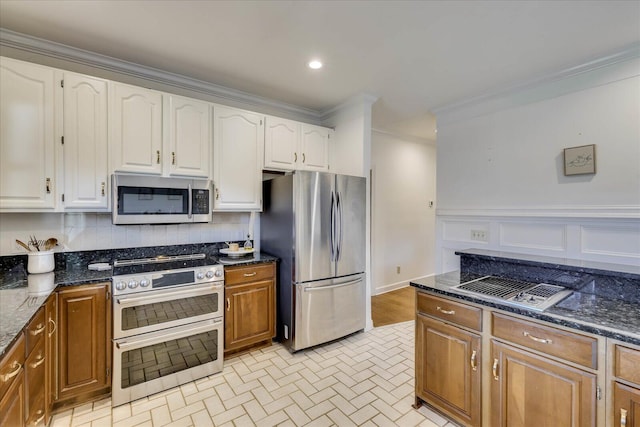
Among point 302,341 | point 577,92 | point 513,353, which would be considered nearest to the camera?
point 513,353

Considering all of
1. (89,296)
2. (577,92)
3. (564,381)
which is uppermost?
(577,92)

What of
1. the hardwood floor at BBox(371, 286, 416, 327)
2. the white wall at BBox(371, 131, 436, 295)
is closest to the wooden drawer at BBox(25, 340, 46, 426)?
the hardwood floor at BBox(371, 286, 416, 327)

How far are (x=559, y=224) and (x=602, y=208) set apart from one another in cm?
32

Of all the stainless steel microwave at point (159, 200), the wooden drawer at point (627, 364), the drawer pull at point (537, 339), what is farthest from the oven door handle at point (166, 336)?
the wooden drawer at point (627, 364)

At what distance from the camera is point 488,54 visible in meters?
2.34

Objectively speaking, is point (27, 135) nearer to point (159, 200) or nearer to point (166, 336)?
point (159, 200)

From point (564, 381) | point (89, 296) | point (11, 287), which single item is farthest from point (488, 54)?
point (11, 287)

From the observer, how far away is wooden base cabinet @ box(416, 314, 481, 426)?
169 centimetres

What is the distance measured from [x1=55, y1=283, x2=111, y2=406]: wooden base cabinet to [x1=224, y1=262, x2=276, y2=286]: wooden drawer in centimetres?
87

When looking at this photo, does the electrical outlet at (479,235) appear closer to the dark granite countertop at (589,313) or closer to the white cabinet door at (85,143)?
the dark granite countertop at (589,313)

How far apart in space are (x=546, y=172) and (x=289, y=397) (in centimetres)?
304

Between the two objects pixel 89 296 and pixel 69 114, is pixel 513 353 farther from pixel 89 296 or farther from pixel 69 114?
pixel 69 114

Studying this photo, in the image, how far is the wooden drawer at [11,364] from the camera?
1.06 metres

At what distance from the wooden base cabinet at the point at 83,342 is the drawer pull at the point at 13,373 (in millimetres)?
711
